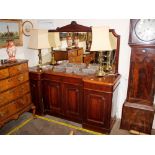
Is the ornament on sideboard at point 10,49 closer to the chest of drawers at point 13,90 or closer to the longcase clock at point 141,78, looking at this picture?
the chest of drawers at point 13,90

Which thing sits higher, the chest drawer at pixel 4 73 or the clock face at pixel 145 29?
the clock face at pixel 145 29

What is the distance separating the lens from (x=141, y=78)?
2.65 metres

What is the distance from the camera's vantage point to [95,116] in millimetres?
2883

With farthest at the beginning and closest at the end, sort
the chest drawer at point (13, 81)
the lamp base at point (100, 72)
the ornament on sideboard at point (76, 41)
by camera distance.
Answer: the ornament on sideboard at point (76, 41) → the lamp base at point (100, 72) → the chest drawer at point (13, 81)

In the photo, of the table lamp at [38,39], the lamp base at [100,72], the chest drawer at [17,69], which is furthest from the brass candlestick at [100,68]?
the chest drawer at [17,69]

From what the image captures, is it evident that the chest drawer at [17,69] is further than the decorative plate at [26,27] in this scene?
No

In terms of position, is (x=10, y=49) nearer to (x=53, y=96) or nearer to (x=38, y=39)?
(x=38, y=39)

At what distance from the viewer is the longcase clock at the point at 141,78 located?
2.46m

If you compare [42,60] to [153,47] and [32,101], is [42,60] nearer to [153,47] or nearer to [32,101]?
[32,101]

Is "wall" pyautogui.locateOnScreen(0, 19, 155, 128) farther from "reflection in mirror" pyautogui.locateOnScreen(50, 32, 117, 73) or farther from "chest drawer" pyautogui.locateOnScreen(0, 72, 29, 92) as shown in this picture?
"chest drawer" pyautogui.locateOnScreen(0, 72, 29, 92)

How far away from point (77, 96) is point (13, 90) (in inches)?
46.0

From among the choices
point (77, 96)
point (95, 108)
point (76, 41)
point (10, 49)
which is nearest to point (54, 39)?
point (76, 41)

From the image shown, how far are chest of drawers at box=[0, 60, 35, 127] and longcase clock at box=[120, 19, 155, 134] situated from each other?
192 centimetres
